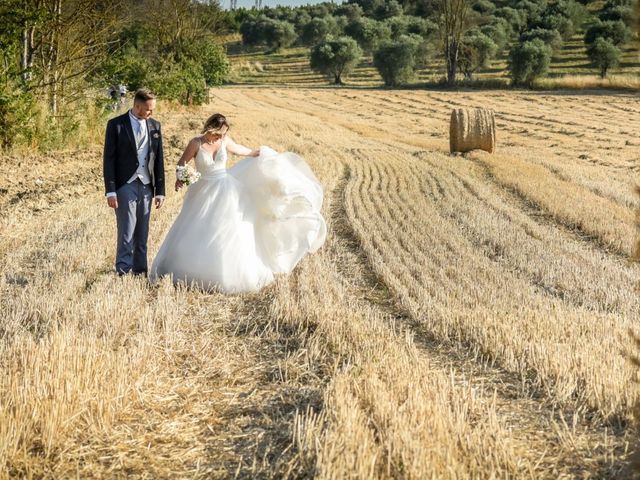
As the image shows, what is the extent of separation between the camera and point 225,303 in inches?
258

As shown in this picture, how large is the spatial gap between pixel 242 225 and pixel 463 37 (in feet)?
172

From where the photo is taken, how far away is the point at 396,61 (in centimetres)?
5425

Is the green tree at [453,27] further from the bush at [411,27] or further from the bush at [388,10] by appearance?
the bush at [388,10]

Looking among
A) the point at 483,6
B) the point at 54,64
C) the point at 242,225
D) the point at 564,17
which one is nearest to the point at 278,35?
the point at 483,6

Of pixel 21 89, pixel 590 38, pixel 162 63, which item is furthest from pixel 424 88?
pixel 21 89

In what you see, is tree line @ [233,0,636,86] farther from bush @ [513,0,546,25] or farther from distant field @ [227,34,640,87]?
distant field @ [227,34,640,87]

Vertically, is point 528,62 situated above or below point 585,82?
above

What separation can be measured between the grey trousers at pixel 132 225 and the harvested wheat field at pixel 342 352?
0.36 m

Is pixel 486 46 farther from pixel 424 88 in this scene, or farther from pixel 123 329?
pixel 123 329

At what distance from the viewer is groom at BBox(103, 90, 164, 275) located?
6969 millimetres

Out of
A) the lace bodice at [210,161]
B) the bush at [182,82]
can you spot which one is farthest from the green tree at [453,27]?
the lace bodice at [210,161]

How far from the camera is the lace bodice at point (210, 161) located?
7355 millimetres

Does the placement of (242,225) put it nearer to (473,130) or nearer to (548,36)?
(473,130)

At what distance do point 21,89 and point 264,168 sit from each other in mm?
9240
